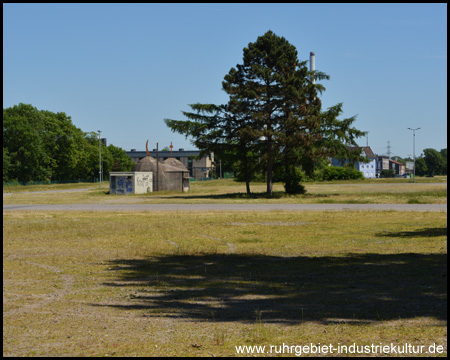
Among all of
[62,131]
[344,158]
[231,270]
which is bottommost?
[231,270]

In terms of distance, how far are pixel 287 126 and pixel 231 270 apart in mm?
33216

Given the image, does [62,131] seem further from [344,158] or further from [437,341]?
[437,341]

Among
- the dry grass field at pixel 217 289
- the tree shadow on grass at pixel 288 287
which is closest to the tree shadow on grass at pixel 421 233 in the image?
the dry grass field at pixel 217 289

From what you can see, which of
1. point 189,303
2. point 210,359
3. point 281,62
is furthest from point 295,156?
point 210,359

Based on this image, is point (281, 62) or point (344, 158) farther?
point (344, 158)

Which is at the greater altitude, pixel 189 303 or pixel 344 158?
pixel 344 158

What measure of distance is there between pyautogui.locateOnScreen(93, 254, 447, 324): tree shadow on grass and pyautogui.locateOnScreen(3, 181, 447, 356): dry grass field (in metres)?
0.03

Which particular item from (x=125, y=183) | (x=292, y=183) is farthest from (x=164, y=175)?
(x=292, y=183)

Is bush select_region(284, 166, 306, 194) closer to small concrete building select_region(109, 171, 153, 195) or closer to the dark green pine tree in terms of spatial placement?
the dark green pine tree

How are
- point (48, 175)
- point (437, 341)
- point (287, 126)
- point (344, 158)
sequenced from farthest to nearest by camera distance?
point (48, 175) → point (344, 158) → point (287, 126) → point (437, 341)

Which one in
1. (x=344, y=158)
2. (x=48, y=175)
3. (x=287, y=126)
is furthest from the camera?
(x=48, y=175)

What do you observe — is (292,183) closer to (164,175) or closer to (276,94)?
(276,94)

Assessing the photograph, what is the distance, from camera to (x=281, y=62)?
45656 mm

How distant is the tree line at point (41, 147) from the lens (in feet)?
300
